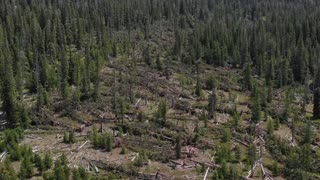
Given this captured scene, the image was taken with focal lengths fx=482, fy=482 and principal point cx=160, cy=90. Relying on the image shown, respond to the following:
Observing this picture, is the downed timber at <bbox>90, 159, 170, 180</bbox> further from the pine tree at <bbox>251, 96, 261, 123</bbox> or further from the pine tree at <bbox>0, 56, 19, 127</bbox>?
the pine tree at <bbox>251, 96, 261, 123</bbox>

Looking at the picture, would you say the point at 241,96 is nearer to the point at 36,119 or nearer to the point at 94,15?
the point at 36,119

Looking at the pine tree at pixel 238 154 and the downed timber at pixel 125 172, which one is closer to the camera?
the downed timber at pixel 125 172

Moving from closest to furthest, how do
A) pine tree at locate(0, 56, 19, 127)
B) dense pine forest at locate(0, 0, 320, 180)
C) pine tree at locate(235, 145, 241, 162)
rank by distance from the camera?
dense pine forest at locate(0, 0, 320, 180) → pine tree at locate(235, 145, 241, 162) → pine tree at locate(0, 56, 19, 127)

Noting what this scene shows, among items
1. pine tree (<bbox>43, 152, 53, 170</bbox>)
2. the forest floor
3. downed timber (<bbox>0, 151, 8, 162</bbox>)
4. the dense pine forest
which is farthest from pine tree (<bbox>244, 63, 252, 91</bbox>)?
downed timber (<bbox>0, 151, 8, 162</bbox>)

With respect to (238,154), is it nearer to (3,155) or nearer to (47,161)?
(47,161)

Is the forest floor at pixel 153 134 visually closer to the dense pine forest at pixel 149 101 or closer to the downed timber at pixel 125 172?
the downed timber at pixel 125 172

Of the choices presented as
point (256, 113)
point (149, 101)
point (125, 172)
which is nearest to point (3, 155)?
point (125, 172)

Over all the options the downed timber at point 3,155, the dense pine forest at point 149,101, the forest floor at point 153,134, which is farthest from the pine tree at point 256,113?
the downed timber at point 3,155

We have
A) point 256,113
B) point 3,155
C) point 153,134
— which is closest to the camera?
point 3,155
